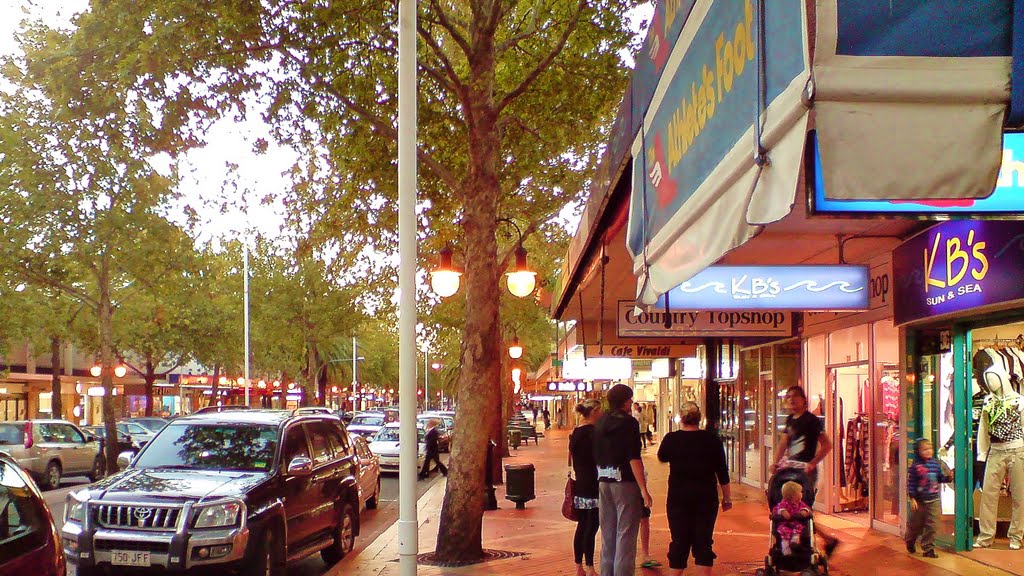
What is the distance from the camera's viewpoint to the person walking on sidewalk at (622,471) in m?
8.33

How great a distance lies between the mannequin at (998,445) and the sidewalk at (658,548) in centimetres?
54

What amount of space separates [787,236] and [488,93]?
4016 millimetres

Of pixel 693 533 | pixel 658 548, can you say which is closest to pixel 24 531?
pixel 693 533

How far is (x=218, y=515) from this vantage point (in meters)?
9.24

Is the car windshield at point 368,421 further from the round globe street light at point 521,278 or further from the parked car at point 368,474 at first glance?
the round globe street light at point 521,278

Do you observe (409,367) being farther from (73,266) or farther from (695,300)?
(73,266)

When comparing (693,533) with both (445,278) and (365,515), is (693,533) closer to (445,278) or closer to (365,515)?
(445,278)

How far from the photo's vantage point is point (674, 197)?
517 cm

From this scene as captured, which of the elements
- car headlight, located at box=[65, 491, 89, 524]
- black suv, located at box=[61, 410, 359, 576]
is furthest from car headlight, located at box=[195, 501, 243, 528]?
car headlight, located at box=[65, 491, 89, 524]

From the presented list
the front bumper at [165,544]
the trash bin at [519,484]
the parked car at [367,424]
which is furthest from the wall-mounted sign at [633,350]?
the parked car at [367,424]

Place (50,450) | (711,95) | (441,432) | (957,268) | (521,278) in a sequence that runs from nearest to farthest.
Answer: (711,95) → (957,268) → (521,278) → (50,450) → (441,432)

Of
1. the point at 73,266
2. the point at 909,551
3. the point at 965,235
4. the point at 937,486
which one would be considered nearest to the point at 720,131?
the point at 965,235

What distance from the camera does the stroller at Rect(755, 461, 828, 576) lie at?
29.5 ft

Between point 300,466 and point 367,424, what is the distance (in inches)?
903
